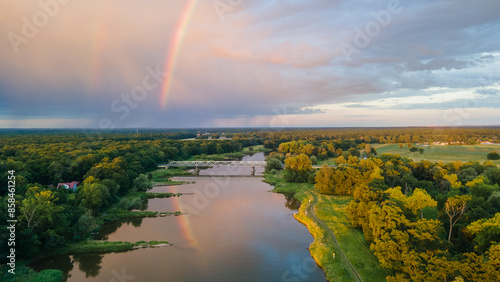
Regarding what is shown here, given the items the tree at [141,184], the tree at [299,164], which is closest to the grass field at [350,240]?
the tree at [299,164]

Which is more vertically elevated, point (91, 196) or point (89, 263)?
point (91, 196)

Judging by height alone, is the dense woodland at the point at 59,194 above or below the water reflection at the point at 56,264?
above

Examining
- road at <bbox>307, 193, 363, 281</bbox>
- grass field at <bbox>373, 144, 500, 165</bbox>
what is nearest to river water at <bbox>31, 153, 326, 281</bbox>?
road at <bbox>307, 193, 363, 281</bbox>

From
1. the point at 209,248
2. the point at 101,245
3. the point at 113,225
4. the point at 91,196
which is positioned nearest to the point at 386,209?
the point at 209,248

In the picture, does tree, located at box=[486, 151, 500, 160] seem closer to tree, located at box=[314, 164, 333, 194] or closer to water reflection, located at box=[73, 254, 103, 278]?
tree, located at box=[314, 164, 333, 194]

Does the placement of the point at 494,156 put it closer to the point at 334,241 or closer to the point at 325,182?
the point at 325,182

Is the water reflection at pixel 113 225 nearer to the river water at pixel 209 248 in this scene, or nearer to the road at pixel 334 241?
the river water at pixel 209 248
